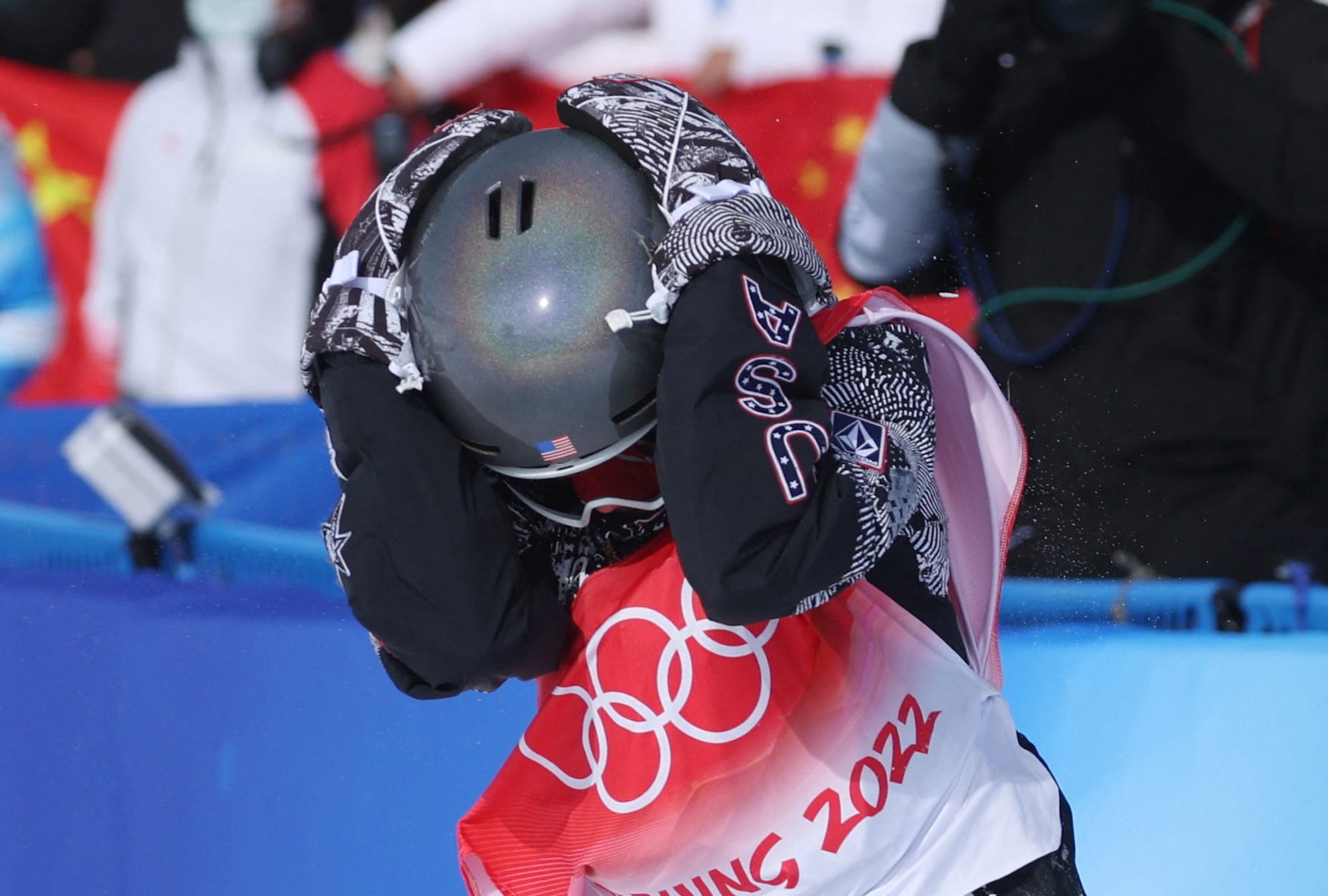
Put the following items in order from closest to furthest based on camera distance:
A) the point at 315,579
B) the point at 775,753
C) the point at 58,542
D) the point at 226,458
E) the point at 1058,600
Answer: the point at 775,753 < the point at 1058,600 < the point at 315,579 < the point at 58,542 < the point at 226,458

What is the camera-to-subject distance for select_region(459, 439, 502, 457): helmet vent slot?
0.93 meters

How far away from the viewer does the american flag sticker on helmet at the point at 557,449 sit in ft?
2.99

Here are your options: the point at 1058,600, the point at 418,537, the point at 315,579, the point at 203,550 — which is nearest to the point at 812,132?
the point at 1058,600

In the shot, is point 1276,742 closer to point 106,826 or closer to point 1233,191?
point 1233,191

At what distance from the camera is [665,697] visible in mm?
981

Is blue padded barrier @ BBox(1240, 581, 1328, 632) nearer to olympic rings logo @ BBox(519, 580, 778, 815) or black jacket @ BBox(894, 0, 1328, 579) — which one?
black jacket @ BBox(894, 0, 1328, 579)

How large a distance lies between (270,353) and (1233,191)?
7.15 ft

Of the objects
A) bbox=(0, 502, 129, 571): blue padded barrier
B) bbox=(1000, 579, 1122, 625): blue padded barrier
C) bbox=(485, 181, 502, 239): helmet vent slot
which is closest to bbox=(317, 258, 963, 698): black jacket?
bbox=(485, 181, 502, 239): helmet vent slot

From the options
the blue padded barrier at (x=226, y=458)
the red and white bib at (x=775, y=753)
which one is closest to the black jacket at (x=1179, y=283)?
the red and white bib at (x=775, y=753)

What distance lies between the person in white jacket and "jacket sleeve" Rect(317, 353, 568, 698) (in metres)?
2.25

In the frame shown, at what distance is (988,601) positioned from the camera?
1109mm

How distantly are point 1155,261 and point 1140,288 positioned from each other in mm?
46

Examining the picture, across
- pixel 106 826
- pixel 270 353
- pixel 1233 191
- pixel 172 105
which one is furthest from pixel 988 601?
pixel 172 105

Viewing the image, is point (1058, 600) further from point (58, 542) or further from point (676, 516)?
point (58, 542)
